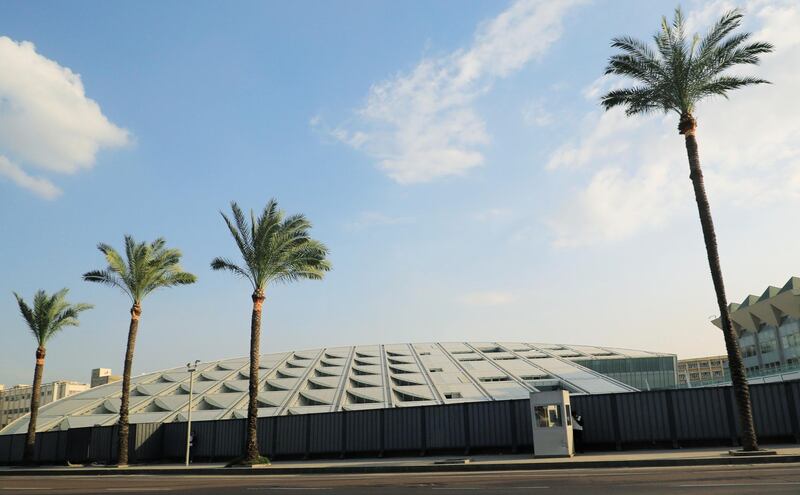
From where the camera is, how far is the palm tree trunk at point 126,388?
30.9 metres

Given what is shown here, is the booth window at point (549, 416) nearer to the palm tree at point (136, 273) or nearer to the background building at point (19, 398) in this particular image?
the palm tree at point (136, 273)

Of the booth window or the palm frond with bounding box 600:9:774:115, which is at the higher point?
the palm frond with bounding box 600:9:774:115

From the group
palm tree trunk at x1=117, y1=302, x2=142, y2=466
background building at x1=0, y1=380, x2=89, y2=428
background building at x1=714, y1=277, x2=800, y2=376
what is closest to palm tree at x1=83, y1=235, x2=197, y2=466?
palm tree trunk at x1=117, y1=302, x2=142, y2=466

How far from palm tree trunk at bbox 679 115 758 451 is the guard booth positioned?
5.69m

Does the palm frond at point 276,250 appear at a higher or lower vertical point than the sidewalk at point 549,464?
higher

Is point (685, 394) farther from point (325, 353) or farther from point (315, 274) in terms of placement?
point (325, 353)

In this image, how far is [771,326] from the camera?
91.0 m

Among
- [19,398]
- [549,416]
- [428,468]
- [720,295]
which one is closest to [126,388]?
[428,468]

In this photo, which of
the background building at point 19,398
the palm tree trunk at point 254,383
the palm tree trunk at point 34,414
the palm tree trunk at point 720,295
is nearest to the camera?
the palm tree trunk at point 720,295

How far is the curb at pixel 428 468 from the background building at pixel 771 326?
244 ft

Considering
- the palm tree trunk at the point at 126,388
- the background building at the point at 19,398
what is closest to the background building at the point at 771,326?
the palm tree trunk at the point at 126,388

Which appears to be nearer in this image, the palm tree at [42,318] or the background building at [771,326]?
the palm tree at [42,318]

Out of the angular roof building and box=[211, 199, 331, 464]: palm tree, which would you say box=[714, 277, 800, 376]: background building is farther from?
box=[211, 199, 331, 464]: palm tree

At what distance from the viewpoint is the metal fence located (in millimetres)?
22781
